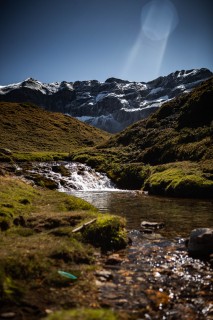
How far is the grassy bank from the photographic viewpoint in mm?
7781

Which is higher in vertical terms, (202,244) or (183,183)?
(183,183)

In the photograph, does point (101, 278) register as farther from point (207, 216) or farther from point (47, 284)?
point (207, 216)

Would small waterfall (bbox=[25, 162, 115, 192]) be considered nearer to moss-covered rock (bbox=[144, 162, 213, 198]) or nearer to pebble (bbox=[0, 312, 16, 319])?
moss-covered rock (bbox=[144, 162, 213, 198])

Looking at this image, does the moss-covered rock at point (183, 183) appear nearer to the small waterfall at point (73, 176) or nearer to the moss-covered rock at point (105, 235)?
the small waterfall at point (73, 176)

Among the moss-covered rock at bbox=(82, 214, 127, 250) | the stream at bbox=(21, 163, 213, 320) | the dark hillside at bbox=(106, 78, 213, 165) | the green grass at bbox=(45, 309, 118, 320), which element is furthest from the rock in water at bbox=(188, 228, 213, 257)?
the dark hillside at bbox=(106, 78, 213, 165)

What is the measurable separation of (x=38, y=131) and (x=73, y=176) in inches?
3146

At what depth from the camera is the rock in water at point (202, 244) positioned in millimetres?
12125

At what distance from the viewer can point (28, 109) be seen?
16288cm

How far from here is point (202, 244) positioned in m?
12.3

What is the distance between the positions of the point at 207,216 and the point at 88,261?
13.7 m

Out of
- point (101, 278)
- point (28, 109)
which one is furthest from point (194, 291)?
point (28, 109)

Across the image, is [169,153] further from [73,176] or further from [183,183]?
[183,183]

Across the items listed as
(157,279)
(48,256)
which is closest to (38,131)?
(48,256)

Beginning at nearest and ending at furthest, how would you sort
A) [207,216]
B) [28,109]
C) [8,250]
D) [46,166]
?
[8,250] < [207,216] < [46,166] < [28,109]
